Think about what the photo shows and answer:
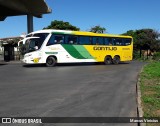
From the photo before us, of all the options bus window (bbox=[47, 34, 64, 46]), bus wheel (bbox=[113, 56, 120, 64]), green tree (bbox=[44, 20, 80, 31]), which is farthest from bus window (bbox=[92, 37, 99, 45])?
green tree (bbox=[44, 20, 80, 31])

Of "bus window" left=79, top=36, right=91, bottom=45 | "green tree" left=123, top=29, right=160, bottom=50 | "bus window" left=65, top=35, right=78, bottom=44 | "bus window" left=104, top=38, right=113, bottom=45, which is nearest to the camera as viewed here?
"bus window" left=65, top=35, right=78, bottom=44

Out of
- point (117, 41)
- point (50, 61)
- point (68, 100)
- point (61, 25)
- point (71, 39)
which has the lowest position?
point (50, 61)

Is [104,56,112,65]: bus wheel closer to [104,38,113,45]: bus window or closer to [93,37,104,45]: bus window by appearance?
[104,38,113,45]: bus window

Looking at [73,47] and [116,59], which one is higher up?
[73,47]

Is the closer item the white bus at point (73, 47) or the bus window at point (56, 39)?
the white bus at point (73, 47)

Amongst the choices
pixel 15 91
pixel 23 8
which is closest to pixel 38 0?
pixel 23 8

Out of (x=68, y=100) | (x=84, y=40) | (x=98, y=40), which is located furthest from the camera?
(x=98, y=40)

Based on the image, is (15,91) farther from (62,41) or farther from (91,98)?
(62,41)

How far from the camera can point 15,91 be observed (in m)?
13.7

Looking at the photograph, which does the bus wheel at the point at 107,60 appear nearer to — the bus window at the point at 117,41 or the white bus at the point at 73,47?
the white bus at the point at 73,47

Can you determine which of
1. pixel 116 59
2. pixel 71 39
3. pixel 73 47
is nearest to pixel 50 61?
pixel 73 47

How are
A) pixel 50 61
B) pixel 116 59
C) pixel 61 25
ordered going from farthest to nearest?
pixel 61 25
pixel 116 59
pixel 50 61

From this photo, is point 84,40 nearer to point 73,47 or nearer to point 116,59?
point 73,47

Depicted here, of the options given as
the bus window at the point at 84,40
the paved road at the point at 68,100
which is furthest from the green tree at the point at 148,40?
the paved road at the point at 68,100
